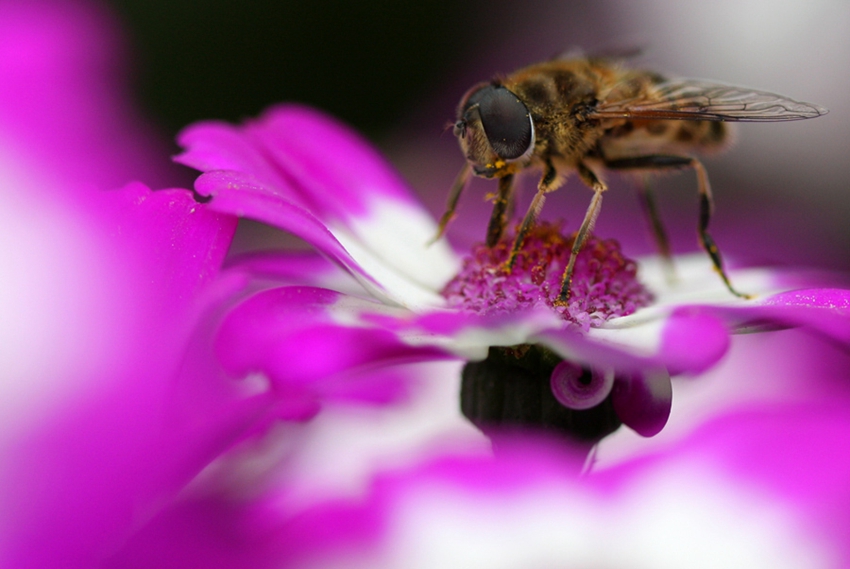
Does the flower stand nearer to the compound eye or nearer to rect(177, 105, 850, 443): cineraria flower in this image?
rect(177, 105, 850, 443): cineraria flower

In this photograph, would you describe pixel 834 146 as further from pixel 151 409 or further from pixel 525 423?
pixel 151 409

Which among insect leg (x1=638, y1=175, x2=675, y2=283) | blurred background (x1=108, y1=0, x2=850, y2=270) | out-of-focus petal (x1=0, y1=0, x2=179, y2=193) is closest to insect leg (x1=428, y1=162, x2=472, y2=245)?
insect leg (x1=638, y1=175, x2=675, y2=283)

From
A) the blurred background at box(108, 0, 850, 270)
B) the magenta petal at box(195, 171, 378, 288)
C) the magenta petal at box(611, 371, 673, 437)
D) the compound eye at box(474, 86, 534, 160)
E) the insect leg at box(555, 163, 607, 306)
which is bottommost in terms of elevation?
the blurred background at box(108, 0, 850, 270)

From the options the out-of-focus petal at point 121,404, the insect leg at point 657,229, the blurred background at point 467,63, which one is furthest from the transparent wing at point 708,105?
the blurred background at point 467,63

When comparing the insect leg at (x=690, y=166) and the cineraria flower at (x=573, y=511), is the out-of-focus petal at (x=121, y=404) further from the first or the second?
the insect leg at (x=690, y=166)

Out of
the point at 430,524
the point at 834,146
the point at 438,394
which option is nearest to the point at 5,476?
the point at 430,524

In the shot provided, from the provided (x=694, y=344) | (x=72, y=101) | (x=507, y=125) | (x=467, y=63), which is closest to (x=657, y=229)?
(x=507, y=125)
